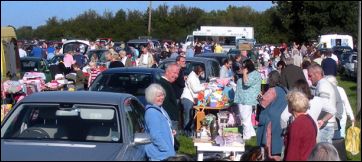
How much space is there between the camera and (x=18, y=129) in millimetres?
8320

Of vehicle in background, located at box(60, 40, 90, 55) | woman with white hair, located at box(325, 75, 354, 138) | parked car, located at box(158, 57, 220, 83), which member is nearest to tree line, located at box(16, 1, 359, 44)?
vehicle in background, located at box(60, 40, 90, 55)

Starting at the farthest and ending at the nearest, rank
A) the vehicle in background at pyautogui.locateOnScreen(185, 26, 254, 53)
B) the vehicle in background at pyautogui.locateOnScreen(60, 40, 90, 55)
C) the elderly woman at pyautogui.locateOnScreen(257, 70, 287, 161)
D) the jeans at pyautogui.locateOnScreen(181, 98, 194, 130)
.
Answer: the vehicle in background at pyautogui.locateOnScreen(185, 26, 254, 53) < the vehicle in background at pyautogui.locateOnScreen(60, 40, 90, 55) < the jeans at pyautogui.locateOnScreen(181, 98, 194, 130) < the elderly woman at pyautogui.locateOnScreen(257, 70, 287, 161)

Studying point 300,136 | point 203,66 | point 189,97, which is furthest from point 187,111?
point 300,136

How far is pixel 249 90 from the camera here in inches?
595

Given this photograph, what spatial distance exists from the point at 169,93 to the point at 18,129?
4492 mm

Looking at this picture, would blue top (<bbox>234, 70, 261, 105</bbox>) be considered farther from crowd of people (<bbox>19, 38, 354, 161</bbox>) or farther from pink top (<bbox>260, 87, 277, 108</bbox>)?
pink top (<bbox>260, 87, 277, 108</bbox>)

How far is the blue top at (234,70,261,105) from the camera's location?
14938mm

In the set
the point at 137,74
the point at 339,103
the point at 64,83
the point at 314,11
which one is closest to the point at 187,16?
the point at 314,11

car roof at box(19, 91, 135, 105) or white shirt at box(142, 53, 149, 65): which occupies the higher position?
car roof at box(19, 91, 135, 105)

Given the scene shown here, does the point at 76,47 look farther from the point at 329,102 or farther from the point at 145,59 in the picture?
the point at 329,102

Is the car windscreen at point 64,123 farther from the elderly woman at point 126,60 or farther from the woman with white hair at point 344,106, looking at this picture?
the elderly woman at point 126,60

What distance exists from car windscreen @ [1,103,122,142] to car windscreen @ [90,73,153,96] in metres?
6.37

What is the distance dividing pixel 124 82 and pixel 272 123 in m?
5.61

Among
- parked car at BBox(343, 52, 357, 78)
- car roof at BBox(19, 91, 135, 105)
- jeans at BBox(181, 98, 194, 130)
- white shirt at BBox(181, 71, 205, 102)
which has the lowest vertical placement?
parked car at BBox(343, 52, 357, 78)
